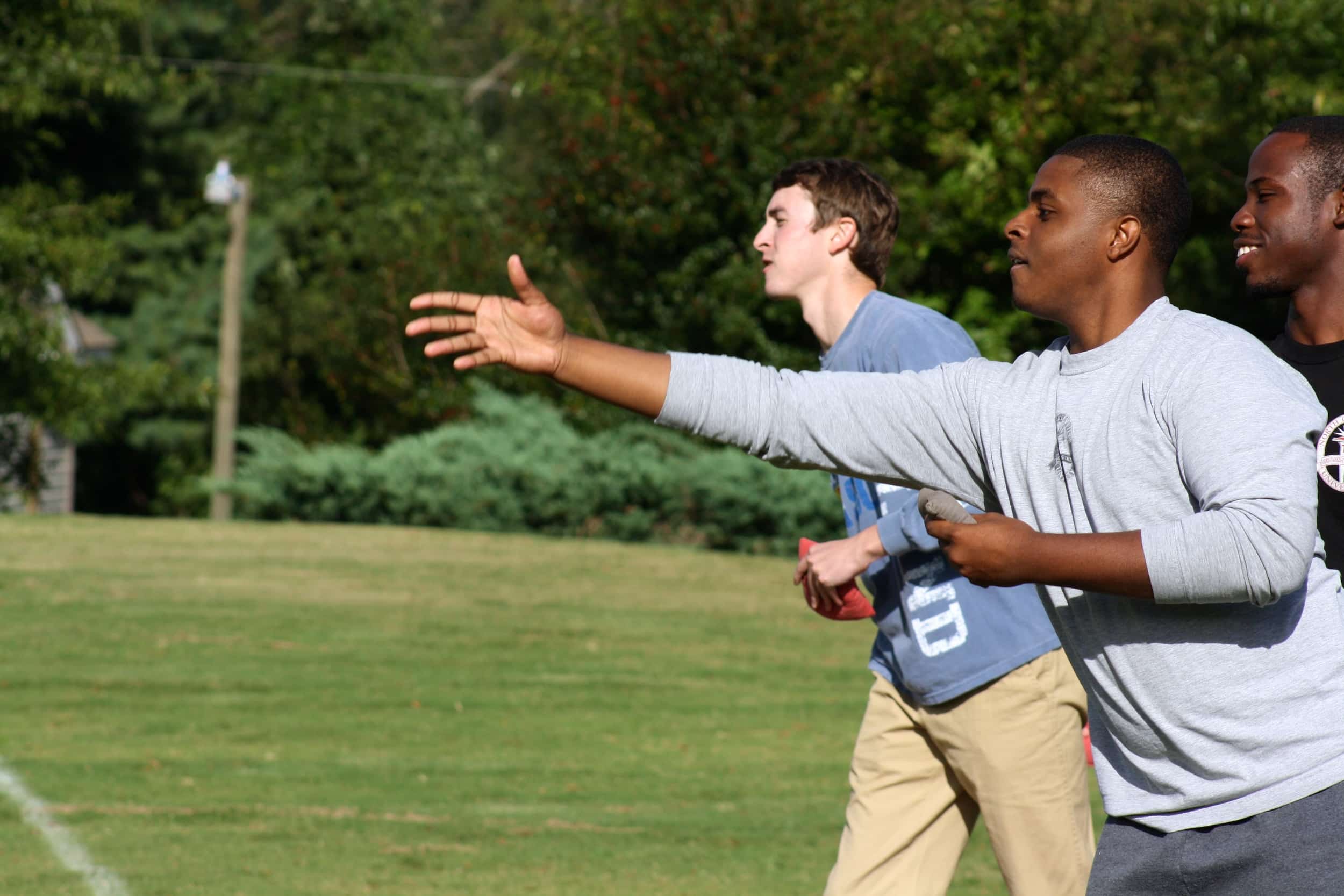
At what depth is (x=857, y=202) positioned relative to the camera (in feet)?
15.5

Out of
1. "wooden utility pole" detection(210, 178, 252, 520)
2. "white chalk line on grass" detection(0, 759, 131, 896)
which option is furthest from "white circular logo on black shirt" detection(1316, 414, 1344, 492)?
"wooden utility pole" detection(210, 178, 252, 520)

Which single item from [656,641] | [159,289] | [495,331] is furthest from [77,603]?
[159,289]

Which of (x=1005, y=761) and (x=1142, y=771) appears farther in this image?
(x=1005, y=761)

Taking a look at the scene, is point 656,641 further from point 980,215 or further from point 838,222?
point 980,215

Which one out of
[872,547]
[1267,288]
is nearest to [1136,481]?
[1267,288]

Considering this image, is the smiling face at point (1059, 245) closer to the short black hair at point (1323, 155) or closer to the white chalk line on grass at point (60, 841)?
the short black hair at point (1323, 155)

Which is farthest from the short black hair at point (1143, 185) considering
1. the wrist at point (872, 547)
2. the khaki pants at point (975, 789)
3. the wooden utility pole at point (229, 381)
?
the wooden utility pole at point (229, 381)

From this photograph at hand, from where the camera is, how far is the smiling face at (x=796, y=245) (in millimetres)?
4723

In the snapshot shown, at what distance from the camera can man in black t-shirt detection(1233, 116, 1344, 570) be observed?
11.0 feet

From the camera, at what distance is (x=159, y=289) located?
119ft

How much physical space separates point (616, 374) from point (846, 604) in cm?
189

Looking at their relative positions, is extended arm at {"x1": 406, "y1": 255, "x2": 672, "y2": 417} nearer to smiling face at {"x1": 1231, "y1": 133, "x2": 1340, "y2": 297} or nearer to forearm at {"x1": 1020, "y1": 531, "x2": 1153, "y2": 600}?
forearm at {"x1": 1020, "y1": 531, "x2": 1153, "y2": 600}

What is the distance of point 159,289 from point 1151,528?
3575 centimetres

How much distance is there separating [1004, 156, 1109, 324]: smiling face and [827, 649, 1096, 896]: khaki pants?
166cm
